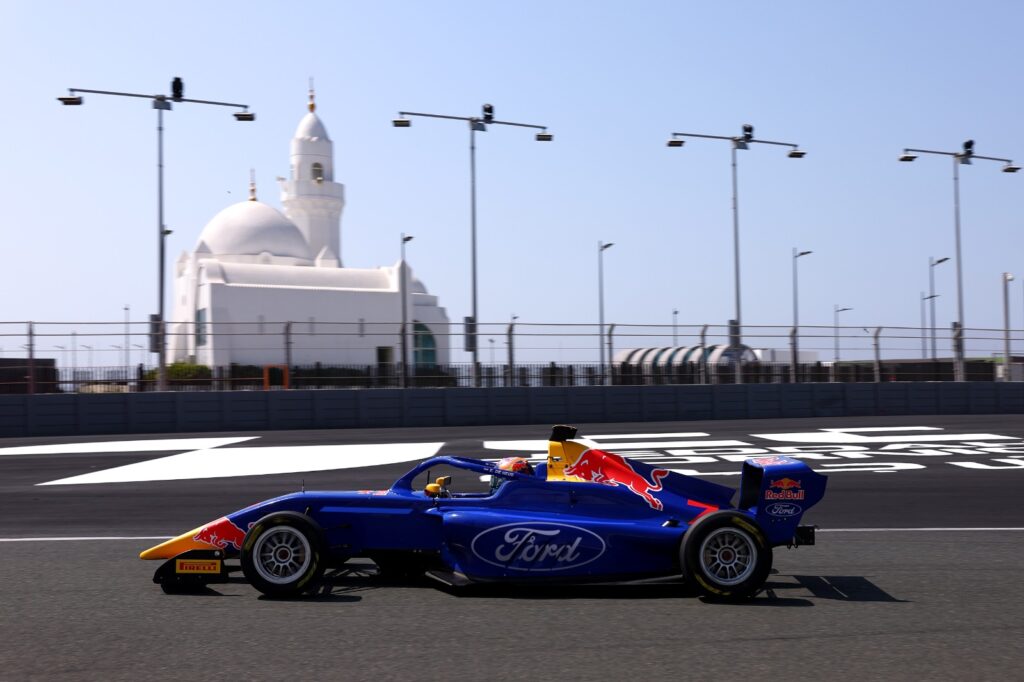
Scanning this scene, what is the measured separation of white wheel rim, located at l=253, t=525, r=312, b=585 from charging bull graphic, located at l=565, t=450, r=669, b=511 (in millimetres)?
1773

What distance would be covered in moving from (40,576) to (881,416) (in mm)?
23531

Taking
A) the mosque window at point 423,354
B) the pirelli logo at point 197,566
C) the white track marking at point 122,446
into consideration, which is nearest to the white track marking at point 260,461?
the white track marking at point 122,446

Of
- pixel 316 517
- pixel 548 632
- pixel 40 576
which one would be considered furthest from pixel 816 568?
pixel 40 576

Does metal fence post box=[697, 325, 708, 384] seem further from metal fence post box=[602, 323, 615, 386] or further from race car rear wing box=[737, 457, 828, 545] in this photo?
race car rear wing box=[737, 457, 828, 545]

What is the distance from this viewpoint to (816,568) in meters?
7.23

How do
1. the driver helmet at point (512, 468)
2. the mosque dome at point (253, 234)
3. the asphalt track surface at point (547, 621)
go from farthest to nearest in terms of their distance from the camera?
the mosque dome at point (253, 234) < the driver helmet at point (512, 468) < the asphalt track surface at point (547, 621)

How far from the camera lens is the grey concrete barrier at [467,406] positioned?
76.0ft

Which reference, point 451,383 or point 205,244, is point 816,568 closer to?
point 451,383

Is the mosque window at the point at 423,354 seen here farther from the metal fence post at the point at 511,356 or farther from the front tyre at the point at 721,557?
the front tyre at the point at 721,557

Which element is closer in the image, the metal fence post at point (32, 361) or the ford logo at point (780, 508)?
the ford logo at point (780, 508)

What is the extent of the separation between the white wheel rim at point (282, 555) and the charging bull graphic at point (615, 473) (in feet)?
5.82

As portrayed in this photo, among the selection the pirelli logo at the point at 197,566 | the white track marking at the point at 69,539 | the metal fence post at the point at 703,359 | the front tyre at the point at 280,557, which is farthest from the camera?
the metal fence post at the point at 703,359

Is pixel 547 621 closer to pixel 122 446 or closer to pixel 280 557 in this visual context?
pixel 280 557

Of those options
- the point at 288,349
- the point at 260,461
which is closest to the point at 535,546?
the point at 260,461
